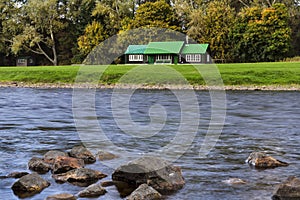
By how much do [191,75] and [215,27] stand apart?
1021 inches

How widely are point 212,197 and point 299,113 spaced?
1890 cm

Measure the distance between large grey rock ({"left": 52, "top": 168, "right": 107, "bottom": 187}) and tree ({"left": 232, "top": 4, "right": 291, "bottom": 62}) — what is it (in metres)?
66.5

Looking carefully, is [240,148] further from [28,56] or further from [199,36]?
[28,56]

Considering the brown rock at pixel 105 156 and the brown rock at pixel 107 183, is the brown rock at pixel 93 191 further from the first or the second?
the brown rock at pixel 105 156

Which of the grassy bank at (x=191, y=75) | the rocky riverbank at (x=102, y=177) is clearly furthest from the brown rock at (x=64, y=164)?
the grassy bank at (x=191, y=75)

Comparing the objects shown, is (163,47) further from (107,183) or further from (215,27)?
(107,183)

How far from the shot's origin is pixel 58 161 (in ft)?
43.0

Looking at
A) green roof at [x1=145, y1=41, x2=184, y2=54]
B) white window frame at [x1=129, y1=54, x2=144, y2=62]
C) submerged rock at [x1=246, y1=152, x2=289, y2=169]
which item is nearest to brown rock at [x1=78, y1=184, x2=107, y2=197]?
submerged rock at [x1=246, y1=152, x2=289, y2=169]

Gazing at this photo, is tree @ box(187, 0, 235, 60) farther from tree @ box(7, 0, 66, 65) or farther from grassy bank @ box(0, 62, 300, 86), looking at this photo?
tree @ box(7, 0, 66, 65)

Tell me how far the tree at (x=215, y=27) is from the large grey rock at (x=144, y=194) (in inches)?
2824

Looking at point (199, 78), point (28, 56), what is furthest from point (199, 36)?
point (28, 56)

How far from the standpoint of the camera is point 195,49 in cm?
8119

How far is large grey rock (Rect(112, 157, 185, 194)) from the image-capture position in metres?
11.6

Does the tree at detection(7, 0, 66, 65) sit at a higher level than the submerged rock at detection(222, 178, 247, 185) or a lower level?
higher
